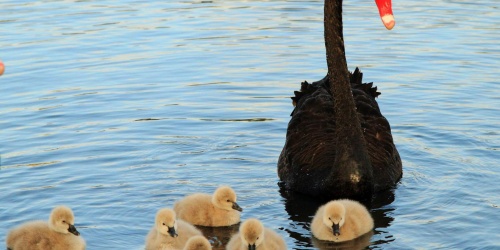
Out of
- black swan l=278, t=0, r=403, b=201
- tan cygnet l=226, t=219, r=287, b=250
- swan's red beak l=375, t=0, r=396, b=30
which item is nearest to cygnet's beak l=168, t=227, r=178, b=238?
tan cygnet l=226, t=219, r=287, b=250

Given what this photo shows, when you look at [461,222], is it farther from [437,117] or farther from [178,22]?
[178,22]

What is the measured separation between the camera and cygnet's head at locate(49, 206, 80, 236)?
6571mm

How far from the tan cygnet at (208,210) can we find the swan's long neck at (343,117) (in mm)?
898

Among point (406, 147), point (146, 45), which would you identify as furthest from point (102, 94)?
point (406, 147)

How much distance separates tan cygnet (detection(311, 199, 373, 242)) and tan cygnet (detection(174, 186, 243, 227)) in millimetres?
542

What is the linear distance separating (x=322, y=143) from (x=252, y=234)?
2053 millimetres

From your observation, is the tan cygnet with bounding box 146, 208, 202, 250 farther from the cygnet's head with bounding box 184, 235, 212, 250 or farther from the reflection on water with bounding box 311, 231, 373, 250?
the reflection on water with bounding box 311, 231, 373, 250

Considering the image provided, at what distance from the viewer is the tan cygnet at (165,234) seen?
257 inches

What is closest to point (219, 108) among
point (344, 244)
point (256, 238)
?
point (344, 244)

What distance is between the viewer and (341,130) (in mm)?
7855

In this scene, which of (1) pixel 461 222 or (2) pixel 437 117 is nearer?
(1) pixel 461 222

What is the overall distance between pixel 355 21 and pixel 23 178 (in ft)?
21.2

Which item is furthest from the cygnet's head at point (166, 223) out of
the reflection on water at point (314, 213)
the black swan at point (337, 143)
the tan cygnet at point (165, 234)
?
the black swan at point (337, 143)

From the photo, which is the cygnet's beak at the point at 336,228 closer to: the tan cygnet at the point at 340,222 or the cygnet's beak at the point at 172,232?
the tan cygnet at the point at 340,222
